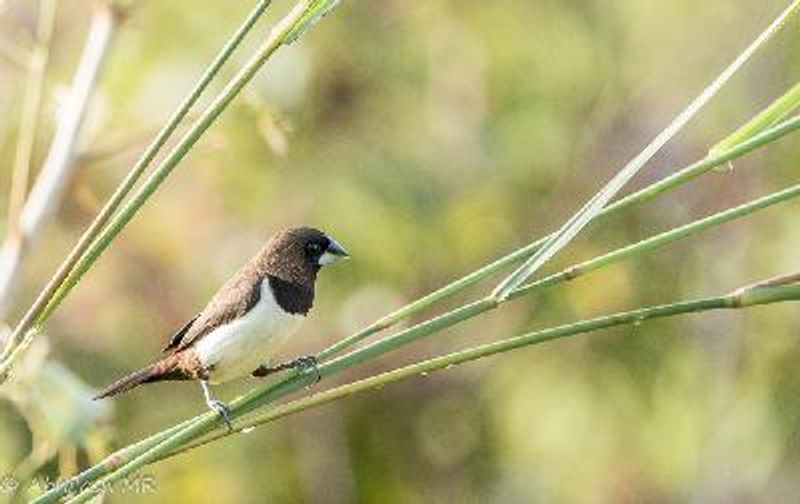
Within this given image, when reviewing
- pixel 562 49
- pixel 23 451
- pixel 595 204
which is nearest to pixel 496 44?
pixel 562 49

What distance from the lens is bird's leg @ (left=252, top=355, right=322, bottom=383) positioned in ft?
4.54

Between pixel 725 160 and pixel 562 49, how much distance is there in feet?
14.6

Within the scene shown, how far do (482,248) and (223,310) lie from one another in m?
3.27

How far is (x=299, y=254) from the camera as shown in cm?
211

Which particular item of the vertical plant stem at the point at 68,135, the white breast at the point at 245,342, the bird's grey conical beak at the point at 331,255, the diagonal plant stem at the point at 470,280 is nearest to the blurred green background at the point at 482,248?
the vertical plant stem at the point at 68,135

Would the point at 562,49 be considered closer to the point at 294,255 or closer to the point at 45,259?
the point at 45,259

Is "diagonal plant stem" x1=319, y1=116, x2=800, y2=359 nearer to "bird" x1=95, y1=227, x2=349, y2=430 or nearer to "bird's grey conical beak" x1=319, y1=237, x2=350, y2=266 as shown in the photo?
"bird" x1=95, y1=227, x2=349, y2=430

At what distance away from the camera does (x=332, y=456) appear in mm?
5219

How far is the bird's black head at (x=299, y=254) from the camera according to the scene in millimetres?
2064

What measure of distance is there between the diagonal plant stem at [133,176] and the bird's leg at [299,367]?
0.57 feet

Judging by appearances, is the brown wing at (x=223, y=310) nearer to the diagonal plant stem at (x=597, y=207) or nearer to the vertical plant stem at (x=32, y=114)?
the vertical plant stem at (x=32, y=114)

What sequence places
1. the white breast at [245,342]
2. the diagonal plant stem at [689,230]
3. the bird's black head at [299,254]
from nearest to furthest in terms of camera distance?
the diagonal plant stem at [689,230], the white breast at [245,342], the bird's black head at [299,254]

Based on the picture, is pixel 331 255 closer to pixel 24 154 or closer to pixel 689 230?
pixel 24 154

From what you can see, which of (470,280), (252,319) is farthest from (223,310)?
(470,280)
